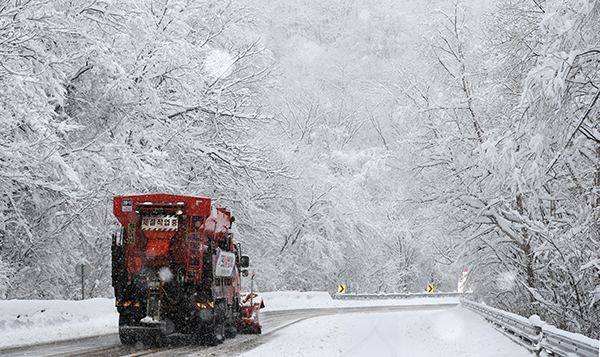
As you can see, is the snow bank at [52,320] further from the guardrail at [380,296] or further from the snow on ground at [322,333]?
the guardrail at [380,296]

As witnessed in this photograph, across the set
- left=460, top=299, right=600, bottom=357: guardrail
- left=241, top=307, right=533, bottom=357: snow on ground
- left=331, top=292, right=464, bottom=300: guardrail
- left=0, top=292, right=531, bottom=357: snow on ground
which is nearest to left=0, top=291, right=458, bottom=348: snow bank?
left=0, top=292, right=531, bottom=357: snow on ground

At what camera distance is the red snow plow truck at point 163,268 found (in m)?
12.7

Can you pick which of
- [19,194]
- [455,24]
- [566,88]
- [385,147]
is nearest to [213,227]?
[19,194]

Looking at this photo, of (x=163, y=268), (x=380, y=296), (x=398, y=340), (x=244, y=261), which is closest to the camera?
(x=163, y=268)

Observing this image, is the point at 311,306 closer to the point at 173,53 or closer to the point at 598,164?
the point at 173,53

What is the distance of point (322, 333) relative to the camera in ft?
57.0

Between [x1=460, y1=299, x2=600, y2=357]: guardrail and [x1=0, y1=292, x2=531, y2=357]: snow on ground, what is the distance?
0.83ft

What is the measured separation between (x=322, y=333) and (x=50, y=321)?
8082mm

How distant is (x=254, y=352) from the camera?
1195 centimetres

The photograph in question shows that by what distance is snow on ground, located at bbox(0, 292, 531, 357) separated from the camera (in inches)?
488

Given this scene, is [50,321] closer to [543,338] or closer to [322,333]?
[322,333]

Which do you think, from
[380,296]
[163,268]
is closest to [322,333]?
[163,268]

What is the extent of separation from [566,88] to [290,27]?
81644 millimetres

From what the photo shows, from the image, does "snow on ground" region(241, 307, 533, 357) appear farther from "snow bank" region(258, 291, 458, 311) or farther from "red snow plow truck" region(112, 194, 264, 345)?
"snow bank" region(258, 291, 458, 311)
